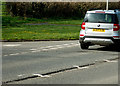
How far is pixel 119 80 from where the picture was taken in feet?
32.2

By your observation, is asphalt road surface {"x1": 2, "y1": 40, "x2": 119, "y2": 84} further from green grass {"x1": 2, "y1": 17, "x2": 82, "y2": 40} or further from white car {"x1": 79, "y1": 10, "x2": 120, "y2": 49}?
green grass {"x1": 2, "y1": 17, "x2": 82, "y2": 40}

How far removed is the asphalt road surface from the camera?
9.80m

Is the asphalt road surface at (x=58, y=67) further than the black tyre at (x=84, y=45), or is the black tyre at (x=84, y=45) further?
the black tyre at (x=84, y=45)

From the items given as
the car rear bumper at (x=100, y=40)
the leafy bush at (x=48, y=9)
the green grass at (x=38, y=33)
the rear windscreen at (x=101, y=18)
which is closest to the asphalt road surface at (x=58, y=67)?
the car rear bumper at (x=100, y=40)

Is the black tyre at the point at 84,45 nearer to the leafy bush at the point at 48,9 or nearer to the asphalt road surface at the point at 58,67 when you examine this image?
the asphalt road surface at the point at 58,67

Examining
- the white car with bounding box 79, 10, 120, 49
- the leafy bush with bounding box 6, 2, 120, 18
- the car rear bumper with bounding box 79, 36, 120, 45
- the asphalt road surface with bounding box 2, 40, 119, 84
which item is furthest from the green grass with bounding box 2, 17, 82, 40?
the asphalt road surface with bounding box 2, 40, 119, 84

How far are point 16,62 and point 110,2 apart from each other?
145 ft

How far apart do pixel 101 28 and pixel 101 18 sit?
0.47 meters

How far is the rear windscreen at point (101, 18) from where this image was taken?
56.9 ft

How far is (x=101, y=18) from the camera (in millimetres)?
17422

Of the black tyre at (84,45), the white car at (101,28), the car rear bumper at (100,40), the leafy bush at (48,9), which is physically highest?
the white car at (101,28)

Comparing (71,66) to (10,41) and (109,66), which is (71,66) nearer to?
(109,66)

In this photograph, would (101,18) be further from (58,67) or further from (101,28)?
(58,67)

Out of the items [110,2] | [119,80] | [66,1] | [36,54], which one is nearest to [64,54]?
[36,54]
